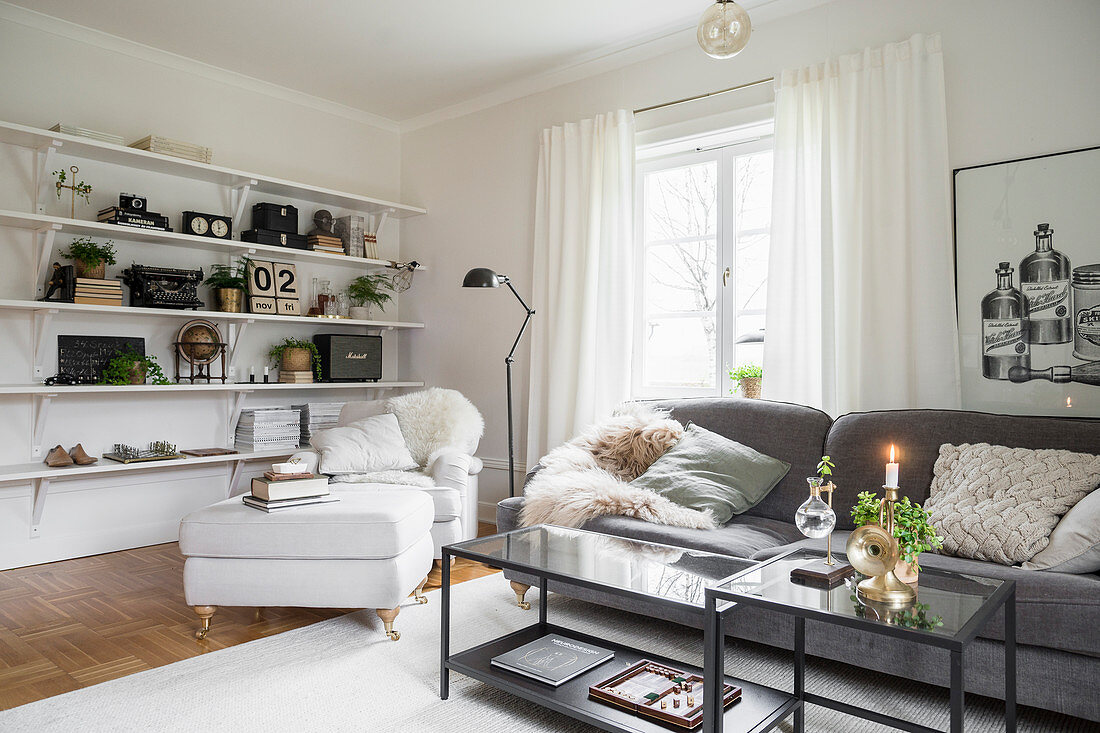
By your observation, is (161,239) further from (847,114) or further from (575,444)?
(847,114)

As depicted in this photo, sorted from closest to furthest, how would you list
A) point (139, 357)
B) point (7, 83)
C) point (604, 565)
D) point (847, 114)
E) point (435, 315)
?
point (604, 565)
point (847, 114)
point (7, 83)
point (139, 357)
point (435, 315)

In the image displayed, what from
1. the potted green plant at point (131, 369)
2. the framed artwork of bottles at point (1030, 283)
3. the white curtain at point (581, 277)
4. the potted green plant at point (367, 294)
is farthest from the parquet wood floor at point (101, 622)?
the framed artwork of bottles at point (1030, 283)

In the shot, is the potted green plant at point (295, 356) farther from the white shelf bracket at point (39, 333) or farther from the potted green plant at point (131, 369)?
the white shelf bracket at point (39, 333)

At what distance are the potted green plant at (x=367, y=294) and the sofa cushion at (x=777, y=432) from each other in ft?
8.31

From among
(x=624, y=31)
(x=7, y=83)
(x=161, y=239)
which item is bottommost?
(x=161, y=239)

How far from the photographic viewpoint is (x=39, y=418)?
374 centimetres

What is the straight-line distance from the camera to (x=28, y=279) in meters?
3.75

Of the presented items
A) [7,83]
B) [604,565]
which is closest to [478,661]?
[604,565]

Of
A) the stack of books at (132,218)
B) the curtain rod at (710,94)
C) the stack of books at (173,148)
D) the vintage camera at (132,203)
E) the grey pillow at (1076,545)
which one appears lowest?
the grey pillow at (1076,545)

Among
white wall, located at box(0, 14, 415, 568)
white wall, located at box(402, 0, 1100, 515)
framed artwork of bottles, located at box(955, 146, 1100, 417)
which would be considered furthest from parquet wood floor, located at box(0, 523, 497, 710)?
framed artwork of bottles, located at box(955, 146, 1100, 417)

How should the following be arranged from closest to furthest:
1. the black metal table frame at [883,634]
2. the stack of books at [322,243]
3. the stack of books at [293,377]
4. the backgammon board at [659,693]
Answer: the black metal table frame at [883,634], the backgammon board at [659,693], the stack of books at [293,377], the stack of books at [322,243]

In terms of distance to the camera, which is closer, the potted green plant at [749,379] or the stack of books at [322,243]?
the potted green plant at [749,379]

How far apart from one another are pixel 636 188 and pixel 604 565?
258 centimetres

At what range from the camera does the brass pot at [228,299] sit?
167 inches
